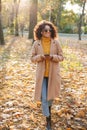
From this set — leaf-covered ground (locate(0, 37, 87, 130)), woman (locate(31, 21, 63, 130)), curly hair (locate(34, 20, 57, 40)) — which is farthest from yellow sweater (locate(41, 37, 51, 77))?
leaf-covered ground (locate(0, 37, 87, 130))

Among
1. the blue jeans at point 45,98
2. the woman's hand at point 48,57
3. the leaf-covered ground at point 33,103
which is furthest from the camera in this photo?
the leaf-covered ground at point 33,103

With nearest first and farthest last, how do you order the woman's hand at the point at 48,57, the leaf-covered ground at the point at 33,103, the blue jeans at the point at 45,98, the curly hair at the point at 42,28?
1. the woman's hand at the point at 48,57
2. the curly hair at the point at 42,28
3. the blue jeans at the point at 45,98
4. the leaf-covered ground at the point at 33,103

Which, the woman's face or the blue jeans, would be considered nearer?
the woman's face

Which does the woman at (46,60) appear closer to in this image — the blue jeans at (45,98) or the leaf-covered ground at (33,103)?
the blue jeans at (45,98)

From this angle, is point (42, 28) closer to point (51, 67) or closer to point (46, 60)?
point (46, 60)

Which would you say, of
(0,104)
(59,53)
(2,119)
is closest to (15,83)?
(0,104)

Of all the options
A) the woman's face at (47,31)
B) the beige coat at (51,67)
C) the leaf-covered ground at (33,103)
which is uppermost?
Result: the woman's face at (47,31)

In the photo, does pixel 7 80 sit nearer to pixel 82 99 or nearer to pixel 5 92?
pixel 5 92

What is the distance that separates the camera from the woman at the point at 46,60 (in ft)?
20.1

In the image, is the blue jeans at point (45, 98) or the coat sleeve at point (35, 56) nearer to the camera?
the coat sleeve at point (35, 56)

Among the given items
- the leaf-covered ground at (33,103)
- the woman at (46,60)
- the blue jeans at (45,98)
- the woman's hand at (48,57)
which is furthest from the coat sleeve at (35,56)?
the leaf-covered ground at (33,103)

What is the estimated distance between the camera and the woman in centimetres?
612

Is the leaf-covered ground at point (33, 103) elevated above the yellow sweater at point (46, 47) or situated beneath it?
situated beneath

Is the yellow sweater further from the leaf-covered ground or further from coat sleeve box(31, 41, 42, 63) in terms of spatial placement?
the leaf-covered ground
